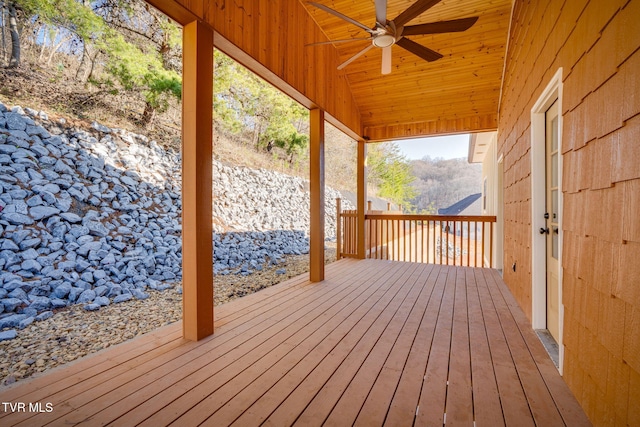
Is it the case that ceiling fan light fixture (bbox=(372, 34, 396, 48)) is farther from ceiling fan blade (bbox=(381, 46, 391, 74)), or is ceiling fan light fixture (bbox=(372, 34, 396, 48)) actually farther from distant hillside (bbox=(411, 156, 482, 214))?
distant hillside (bbox=(411, 156, 482, 214))

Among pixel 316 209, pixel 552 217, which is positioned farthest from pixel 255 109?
pixel 552 217

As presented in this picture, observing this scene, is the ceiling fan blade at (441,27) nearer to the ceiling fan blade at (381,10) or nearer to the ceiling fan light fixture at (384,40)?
the ceiling fan light fixture at (384,40)

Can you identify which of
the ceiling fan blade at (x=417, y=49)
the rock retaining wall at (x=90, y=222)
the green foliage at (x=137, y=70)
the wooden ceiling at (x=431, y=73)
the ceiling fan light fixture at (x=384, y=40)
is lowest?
the rock retaining wall at (x=90, y=222)

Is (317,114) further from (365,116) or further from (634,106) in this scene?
(634,106)

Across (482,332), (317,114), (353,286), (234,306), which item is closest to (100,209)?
(234,306)

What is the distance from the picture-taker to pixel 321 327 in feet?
8.45

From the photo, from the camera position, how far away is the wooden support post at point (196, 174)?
88.2 inches

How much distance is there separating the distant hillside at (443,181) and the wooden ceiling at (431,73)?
2418cm

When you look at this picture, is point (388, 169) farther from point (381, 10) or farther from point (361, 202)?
point (381, 10)

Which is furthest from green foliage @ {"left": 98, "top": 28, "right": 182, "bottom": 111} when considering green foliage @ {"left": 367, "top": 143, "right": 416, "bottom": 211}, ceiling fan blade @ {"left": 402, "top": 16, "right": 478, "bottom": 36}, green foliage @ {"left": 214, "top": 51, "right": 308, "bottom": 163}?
green foliage @ {"left": 367, "top": 143, "right": 416, "bottom": 211}

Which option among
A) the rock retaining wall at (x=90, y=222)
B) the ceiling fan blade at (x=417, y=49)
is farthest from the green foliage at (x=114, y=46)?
the ceiling fan blade at (x=417, y=49)

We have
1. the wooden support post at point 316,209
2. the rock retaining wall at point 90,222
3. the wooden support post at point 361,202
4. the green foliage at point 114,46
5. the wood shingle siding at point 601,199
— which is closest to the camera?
the wood shingle siding at point 601,199

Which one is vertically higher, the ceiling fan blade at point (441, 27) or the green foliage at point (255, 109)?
the green foliage at point (255, 109)

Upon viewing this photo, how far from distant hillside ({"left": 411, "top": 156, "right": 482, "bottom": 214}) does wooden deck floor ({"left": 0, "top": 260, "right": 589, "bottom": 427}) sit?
27.8m
